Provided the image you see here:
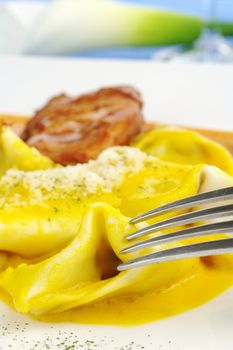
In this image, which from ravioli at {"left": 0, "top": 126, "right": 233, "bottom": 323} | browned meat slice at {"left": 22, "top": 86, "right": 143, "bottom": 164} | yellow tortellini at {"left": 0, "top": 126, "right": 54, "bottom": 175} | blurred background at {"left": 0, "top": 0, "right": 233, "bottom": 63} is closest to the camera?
ravioli at {"left": 0, "top": 126, "right": 233, "bottom": 323}

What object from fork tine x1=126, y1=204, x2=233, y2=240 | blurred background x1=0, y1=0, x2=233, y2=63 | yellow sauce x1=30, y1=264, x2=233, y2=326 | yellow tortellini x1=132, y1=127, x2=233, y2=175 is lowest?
yellow sauce x1=30, y1=264, x2=233, y2=326

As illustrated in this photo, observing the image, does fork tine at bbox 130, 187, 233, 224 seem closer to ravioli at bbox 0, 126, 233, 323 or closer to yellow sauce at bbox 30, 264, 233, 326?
ravioli at bbox 0, 126, 233, 323

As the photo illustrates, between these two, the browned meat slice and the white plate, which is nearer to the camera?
the white plate

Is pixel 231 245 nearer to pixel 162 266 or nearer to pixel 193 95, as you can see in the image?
pixel 162 266

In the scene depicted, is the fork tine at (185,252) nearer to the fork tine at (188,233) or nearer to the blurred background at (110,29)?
the fork tine at (188,233)

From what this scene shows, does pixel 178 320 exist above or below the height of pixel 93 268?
below

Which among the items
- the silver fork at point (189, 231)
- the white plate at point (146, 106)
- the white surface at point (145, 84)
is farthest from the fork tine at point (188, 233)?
the white surface at point (145, 84)

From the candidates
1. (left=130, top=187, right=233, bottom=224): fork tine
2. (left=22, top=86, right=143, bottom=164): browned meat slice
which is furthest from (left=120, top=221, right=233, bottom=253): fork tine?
(left=22, top=86, right=143, bottom=164): browned meat slice

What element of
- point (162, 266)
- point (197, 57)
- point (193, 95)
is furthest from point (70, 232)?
point (197, 57)
